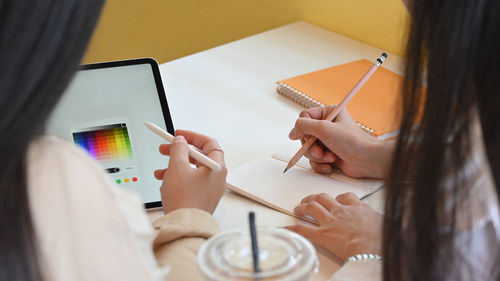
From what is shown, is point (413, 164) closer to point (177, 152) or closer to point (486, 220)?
point (486, 220)

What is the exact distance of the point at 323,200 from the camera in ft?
2.94

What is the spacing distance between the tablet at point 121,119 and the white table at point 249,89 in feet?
0.43

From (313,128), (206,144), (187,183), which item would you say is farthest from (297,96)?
(187,183)

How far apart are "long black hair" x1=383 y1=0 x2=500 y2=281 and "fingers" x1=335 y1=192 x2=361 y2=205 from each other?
270mm

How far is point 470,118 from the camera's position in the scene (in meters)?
0.53

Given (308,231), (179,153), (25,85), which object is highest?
(25,85)

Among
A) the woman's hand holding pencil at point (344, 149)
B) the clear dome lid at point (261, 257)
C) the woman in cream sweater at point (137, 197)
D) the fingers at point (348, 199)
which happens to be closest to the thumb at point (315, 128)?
the woman's hand holding pencil at point (344, 149)

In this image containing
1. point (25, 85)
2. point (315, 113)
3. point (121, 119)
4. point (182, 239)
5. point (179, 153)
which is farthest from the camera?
point (315, 113)

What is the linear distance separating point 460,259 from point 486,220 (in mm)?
42

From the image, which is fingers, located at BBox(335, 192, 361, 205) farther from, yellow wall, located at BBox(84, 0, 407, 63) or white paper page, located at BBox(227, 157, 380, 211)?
yellow wall, located at BBox(84, 0, 407, 63)

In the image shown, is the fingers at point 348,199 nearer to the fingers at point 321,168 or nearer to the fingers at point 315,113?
Answer: the fingers at point 321,168

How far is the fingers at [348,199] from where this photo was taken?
35.1 inches

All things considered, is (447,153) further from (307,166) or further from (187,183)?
(307,166)

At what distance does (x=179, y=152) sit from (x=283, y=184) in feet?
0.64
